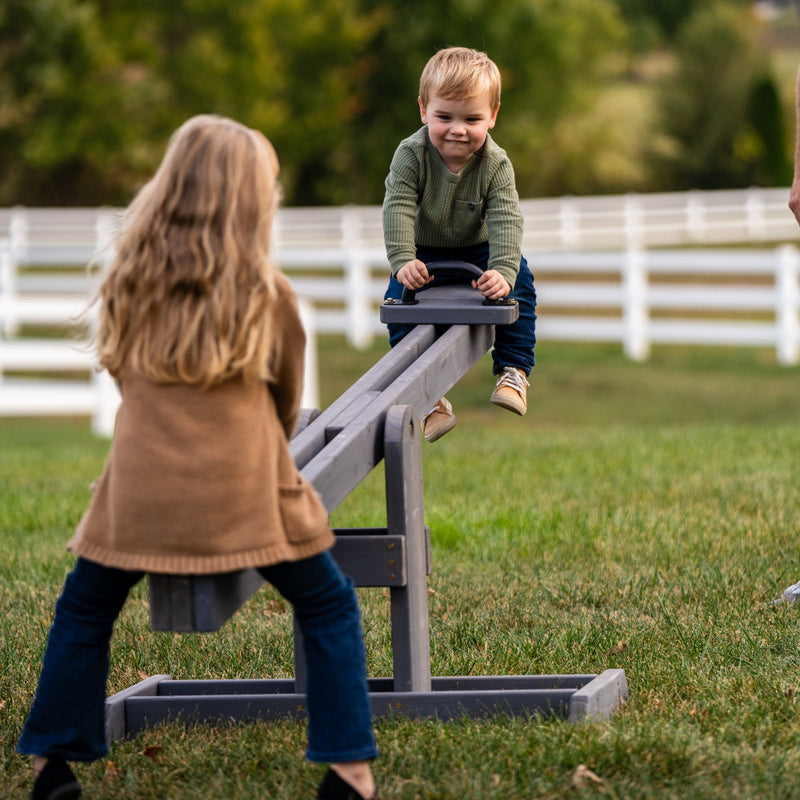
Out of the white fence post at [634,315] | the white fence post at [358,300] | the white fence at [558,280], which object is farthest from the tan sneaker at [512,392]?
the white fence post at [358,300]

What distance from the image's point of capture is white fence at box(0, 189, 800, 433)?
13914mm

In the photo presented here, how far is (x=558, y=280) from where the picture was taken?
1069 inches

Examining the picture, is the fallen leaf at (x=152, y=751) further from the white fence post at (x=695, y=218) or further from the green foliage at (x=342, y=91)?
the green foliage at (x=342, y=91)

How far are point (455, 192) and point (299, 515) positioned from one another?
1.63 m

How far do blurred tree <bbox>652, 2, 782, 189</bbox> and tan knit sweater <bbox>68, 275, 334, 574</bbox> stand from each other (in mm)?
48531

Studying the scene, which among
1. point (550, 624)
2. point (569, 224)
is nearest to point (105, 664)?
point (550, 624)

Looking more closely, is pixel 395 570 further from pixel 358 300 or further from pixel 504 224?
pixel 358 300

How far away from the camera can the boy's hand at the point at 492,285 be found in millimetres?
4266

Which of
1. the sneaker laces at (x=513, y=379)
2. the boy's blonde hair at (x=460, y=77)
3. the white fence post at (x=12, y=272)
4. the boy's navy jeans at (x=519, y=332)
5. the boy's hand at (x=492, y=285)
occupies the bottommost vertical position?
the white fence post at (x=12, y=272)

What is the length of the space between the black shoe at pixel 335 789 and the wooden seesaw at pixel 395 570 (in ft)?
2.16

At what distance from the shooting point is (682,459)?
27.2 ft

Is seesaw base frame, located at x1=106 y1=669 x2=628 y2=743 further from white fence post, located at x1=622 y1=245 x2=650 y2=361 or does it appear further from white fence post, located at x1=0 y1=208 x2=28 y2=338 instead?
white fence post, located at x1=622 y1=245 x2=650 y2=361

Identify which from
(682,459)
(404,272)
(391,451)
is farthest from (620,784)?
(682,459)

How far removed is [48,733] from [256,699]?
2.66 ft
